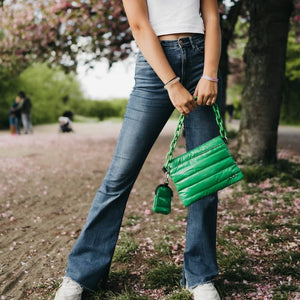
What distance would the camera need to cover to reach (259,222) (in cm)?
321

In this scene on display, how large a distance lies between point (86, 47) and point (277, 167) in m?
5.77

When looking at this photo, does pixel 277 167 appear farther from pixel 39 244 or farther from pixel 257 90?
pixel 39 244

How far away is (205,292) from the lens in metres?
1.83

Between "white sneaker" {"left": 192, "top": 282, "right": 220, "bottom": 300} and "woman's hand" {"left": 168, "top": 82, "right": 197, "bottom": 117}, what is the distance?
101cm

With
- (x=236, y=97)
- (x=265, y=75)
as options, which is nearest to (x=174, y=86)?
(x=265, y=75)

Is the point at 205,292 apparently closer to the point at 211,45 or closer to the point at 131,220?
the point at 211,45

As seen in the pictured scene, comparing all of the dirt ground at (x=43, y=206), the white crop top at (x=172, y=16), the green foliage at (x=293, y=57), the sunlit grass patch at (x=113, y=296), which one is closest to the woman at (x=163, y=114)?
the white crop top at (x=172, y=16)

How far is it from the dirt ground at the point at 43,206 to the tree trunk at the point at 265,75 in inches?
69.8

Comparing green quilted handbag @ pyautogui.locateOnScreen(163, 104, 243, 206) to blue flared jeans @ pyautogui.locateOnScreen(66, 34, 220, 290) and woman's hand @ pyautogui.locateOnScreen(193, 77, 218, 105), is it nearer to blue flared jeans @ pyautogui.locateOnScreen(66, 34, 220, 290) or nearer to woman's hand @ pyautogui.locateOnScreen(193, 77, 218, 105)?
blue flared jeans @ pyautogui.locateOnScreen(66, 34, 220, 290)

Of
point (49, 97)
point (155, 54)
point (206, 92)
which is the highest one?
point (155, 54)

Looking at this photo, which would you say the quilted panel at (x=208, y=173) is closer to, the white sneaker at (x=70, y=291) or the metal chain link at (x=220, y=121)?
the metal chain link at (x=220, y=121)

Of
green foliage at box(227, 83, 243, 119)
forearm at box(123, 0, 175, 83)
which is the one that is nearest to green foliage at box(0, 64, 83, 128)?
green foliage at box(227, 83, 243, 119)

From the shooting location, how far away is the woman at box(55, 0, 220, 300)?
1647mm

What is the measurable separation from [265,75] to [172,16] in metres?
3.75
